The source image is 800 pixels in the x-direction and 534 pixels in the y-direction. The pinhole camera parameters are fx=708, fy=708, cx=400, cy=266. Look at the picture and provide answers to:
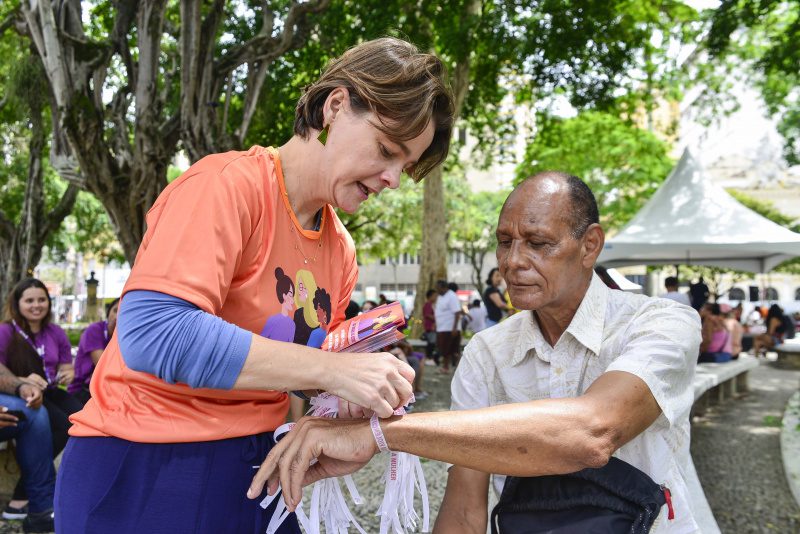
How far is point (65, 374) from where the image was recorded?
5984 millimetres

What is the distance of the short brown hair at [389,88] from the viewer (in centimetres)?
158

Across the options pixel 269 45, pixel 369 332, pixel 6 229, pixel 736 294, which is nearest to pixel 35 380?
pixel 369 332

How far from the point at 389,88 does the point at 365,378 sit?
650 mm

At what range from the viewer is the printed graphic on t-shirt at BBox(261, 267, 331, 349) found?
1617mm

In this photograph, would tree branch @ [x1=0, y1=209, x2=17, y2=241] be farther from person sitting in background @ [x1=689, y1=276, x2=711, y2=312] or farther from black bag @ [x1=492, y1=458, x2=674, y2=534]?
black bag @ [x1=492, y1=458, x2=674, y2=534]

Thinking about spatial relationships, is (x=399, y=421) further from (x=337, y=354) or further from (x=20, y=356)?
(x=20, y=356)

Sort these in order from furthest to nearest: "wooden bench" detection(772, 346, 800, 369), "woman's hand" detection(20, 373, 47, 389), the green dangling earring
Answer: "wooden bench" detection(772, 346, 800, 369)
"woman's hand" detection(20, 373, 47, 389)
the green dangling earring

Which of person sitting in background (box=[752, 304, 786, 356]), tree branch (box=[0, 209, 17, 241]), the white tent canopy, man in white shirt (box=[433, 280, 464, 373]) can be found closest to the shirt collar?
the white tent canopy

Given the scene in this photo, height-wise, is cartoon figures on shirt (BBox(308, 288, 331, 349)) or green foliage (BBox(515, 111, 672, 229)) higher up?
green foliage (BBox(515, 111, 672, 229))

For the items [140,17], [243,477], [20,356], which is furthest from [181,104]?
[243,477]

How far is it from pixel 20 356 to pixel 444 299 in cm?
931

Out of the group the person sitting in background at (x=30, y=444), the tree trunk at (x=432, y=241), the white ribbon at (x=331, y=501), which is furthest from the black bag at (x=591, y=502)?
the tree trunk at (x=432, y=241)

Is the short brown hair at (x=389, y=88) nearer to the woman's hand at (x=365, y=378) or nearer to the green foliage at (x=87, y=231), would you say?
the woman's hand at (x=365, y=378)

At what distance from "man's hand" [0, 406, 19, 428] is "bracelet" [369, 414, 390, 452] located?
14.3ft
